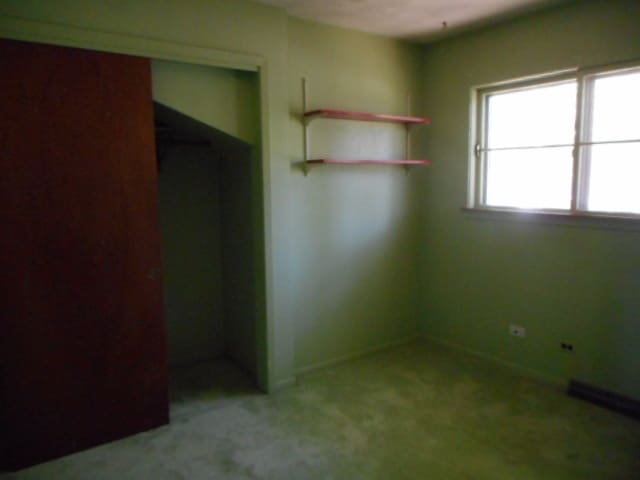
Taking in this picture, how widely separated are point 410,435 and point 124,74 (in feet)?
8.87

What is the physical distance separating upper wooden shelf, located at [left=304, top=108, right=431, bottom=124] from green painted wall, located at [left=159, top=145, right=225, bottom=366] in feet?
3.43

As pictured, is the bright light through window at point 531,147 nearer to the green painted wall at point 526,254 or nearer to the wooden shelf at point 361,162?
the green painted wall at point 526,254

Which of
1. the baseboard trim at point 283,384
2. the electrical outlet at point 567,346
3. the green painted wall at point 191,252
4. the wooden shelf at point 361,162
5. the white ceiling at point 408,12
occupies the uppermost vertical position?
the white ceiling at point 408,12

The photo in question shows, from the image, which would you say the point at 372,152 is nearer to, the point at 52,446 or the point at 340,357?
the point at 340,357

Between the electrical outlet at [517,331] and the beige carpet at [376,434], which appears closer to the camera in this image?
the beige carpet at [376,434]

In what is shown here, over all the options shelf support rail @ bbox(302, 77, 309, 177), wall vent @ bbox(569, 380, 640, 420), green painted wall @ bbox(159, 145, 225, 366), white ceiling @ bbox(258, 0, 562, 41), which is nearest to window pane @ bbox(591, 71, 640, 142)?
white ceiling @ bbox(258, 0, 562, 41)

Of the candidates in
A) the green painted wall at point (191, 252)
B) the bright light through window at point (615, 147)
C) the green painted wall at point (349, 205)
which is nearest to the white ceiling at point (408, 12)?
the green painted wall at point (349, 205)

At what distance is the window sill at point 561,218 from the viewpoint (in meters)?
2.96

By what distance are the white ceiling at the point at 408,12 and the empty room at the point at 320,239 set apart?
3 centimetres

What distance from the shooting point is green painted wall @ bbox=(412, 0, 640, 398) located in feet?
9.89

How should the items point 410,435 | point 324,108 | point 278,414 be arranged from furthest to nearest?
point 324,108
point 278,414
point 410,435

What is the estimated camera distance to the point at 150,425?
285 centimetres

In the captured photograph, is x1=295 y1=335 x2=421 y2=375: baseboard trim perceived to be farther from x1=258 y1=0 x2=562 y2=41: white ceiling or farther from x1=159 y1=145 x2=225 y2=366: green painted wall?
x1=258 y1=0 x2=562 y2=41: white ceiling

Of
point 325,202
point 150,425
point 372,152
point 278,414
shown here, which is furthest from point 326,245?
point 150,425
